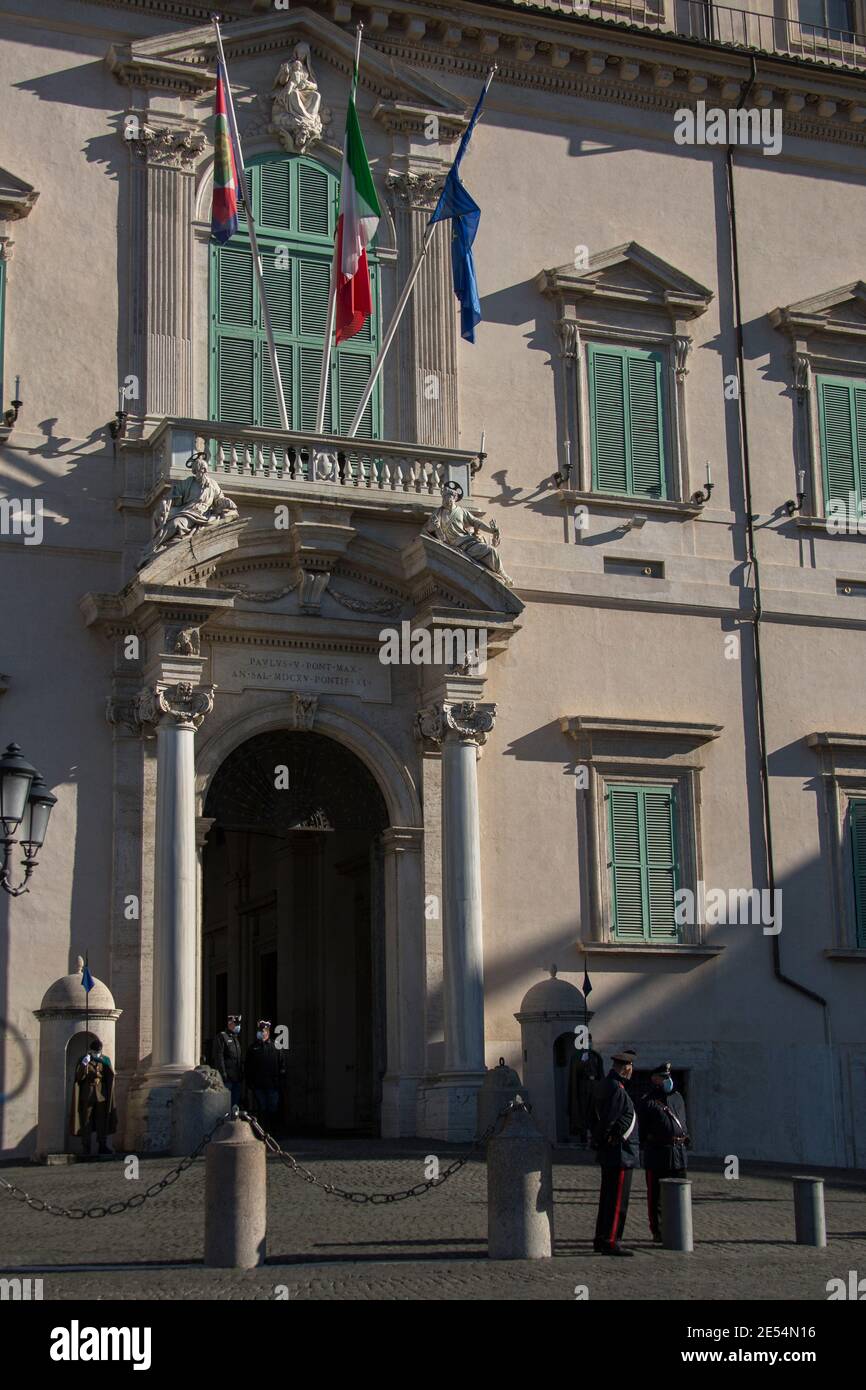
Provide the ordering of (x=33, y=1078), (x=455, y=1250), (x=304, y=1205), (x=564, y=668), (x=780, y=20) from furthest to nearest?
(x=780, y=20) < (x=564, y=668) < (x=33, y=1078) < (x=304, y=1205) < (x=455, y=1250)

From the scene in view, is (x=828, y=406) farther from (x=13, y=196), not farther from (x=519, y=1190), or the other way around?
(x=519, y=1190)

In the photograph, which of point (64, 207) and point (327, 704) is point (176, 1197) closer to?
point (327, 704)

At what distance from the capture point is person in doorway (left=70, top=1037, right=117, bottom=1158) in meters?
19.3

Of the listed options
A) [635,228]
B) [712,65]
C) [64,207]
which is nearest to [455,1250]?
[64,207]

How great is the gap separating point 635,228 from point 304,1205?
570 inches

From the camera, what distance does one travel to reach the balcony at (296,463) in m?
21.7

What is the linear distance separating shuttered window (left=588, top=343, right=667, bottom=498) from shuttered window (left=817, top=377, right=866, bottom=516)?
2.43 meters

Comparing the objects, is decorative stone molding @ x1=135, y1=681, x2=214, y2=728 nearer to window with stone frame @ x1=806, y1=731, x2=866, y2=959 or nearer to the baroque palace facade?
the baroque palace facade

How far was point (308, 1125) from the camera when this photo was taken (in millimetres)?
26016

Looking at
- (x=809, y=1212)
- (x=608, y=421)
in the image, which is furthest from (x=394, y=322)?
(x=809, y=1212)

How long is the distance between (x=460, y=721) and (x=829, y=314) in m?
8.41

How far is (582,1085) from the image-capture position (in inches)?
829

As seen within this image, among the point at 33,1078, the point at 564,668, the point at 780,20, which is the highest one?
the point at 780,20

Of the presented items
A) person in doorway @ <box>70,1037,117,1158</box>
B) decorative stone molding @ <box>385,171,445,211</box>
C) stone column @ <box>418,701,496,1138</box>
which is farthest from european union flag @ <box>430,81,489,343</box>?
person in doorway @ <box>70,1037,117,1158</box>
